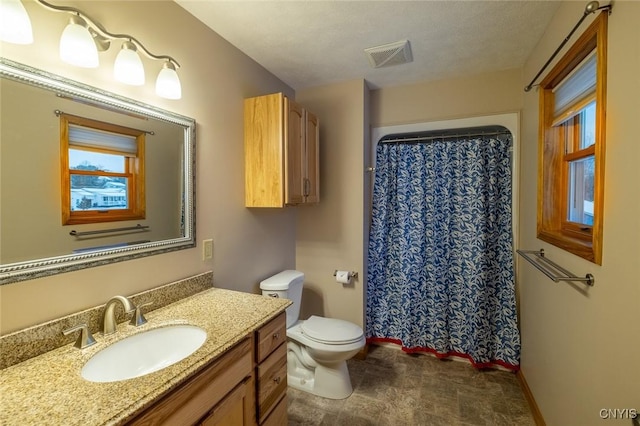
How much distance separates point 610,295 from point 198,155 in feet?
6.41

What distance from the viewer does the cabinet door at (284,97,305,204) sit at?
1919 millimetres

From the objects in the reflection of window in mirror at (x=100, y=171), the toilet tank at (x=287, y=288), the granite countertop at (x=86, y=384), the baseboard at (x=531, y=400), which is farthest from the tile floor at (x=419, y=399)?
the reflection of window in mirror at (x=100, y=171)

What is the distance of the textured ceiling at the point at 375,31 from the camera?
4.99ft

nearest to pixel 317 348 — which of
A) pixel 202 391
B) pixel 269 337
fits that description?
pixel 269 337

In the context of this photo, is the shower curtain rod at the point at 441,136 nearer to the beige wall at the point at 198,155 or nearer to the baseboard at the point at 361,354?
the beige wall at the point at 198,155

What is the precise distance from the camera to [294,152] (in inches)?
79.6

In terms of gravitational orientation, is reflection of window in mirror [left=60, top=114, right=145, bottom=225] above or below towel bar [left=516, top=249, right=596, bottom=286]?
above

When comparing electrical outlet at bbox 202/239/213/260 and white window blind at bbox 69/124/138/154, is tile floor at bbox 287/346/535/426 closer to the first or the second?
electrical outlet at bbox 202/239/213/260

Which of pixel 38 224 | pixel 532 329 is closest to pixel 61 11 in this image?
pixel 38 224

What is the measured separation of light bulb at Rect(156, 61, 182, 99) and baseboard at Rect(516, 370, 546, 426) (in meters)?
2.70

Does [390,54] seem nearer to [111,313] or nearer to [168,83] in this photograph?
[168,83]

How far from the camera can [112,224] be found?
122 centimetres

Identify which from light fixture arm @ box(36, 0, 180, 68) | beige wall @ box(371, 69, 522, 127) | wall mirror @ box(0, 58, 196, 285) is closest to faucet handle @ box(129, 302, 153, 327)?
wall mirror @ box(0, 58, 196, 285)

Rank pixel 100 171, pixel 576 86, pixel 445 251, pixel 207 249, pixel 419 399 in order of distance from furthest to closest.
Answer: pixel 445 251
pixel 419 399
pixel 207 249
pixel 576 86
pixel 100 171
